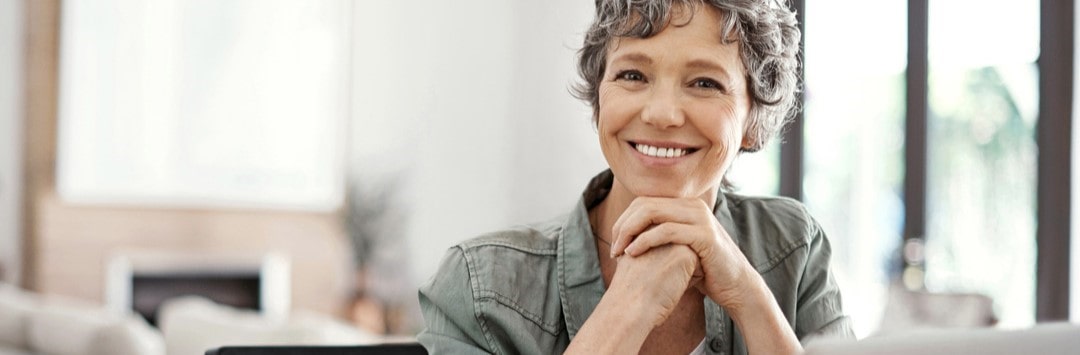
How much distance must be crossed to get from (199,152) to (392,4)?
1.50 metres

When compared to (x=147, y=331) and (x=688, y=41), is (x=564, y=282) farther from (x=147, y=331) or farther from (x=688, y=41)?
(x=147, y=331)

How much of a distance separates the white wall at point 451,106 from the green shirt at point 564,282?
6.24 meters

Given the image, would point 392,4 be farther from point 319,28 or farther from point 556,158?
point 556,158

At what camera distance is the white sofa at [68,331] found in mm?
2832

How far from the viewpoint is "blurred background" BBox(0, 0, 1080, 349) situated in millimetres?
6391

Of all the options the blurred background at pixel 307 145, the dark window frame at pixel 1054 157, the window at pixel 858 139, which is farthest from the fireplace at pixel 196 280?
the dark window frame at pixel 1054 157

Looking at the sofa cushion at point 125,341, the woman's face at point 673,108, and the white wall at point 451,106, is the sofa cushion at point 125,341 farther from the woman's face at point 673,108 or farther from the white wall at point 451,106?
the white wall at point 451,106

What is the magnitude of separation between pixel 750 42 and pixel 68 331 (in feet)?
7.24

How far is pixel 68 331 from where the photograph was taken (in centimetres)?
297

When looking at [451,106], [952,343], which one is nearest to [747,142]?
[952,343]

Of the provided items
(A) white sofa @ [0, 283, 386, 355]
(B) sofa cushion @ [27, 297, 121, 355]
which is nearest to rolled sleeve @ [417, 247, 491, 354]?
(A) white sofa @ [0, 283, 386, 355]

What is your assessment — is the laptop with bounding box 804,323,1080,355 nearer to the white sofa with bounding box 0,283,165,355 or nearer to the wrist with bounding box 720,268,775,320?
the wrist with bounding box 720,268,775,320

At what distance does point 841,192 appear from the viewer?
19.8ft

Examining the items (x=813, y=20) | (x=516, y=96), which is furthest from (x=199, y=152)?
(x=813, y=20)
